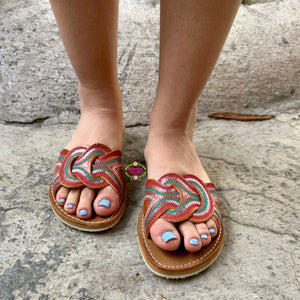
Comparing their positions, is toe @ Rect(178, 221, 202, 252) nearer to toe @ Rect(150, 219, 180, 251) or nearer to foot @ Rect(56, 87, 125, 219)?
toe @ Rect(150, 219, 180, 251)

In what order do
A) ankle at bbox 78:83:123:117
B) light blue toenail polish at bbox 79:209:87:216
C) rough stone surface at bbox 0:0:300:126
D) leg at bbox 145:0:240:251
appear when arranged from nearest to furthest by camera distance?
leg at bbox 145:0:240:251, light blue toenail polish at bbox 79:209:87:216, ankle at bbox 78:83:123:117, rough stone surface at bbox 0:0:300:126

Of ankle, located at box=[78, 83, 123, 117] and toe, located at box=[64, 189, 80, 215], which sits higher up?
ankle, located at box=[78, 83, 123, 117]

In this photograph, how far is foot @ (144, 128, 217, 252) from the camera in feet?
2.23

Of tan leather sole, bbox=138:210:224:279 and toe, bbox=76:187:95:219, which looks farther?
toe, bbox=76:187:95:219

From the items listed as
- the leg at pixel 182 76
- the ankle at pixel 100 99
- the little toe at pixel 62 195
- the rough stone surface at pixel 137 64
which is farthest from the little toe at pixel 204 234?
the rough stone surface at pixel 137 64

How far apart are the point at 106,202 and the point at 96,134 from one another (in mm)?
218

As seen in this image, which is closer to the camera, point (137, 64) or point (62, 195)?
point (62, 195)

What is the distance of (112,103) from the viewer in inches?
37.4

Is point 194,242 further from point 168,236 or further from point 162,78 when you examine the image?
point 162,78

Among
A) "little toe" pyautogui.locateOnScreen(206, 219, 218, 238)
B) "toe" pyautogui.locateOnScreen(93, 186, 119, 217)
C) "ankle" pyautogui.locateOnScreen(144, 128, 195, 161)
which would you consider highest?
"ankle" pyautogui.locateOnScreen(144, 128, 195, 161)

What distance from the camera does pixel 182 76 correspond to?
0.74 meters

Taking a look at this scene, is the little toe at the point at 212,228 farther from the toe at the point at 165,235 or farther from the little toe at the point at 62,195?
the little toe at the point at 62,195

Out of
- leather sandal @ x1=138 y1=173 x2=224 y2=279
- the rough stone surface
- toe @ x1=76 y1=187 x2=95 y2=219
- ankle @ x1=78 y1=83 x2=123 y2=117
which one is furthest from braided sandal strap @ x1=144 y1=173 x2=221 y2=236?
the rough stone surface

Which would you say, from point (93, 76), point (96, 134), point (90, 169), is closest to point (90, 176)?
point (90, 169)
